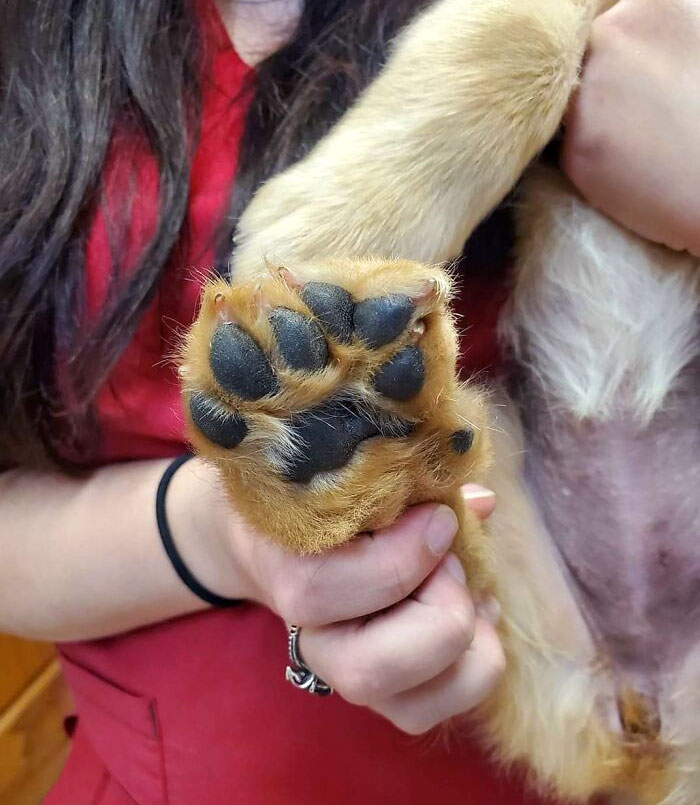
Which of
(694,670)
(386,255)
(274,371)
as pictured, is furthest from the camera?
(694,670)

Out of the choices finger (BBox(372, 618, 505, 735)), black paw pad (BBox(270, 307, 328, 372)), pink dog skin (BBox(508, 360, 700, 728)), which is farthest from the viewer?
pink dog skin (BBox(508, 360, 700, 728))

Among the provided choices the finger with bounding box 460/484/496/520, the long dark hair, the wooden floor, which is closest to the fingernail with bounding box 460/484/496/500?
the finger with bounding box 460/484/496/520

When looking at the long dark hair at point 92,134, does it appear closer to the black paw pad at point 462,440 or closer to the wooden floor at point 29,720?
the black paw pad at point 462,440

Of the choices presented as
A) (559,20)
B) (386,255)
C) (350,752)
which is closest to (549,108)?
(559,20)

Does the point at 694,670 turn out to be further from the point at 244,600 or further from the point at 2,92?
the point at 2,92

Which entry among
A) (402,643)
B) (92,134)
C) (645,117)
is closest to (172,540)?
(402,643)

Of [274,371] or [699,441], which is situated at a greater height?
[274,371]

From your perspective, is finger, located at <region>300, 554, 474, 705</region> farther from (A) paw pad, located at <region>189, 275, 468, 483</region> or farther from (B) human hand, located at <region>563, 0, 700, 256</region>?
(B) human hand, located at <region>563, 0, 700, 256</region>
